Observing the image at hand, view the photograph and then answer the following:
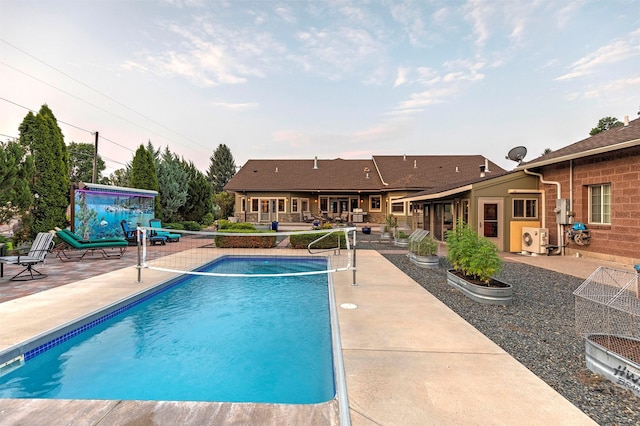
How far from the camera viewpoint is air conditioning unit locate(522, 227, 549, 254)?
11758 millimetres

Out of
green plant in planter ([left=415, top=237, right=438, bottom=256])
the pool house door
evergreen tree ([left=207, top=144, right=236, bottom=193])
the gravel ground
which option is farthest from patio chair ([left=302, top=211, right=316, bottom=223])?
evergreen tree ([left=207, top=144, right=236, bottom=193])

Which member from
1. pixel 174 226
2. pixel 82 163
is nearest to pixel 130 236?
pixel 174 226

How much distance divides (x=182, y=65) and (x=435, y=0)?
44.9 ft

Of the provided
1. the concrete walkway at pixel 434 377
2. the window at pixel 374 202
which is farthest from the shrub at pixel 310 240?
the window at pixel 374 202

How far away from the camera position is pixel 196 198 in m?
25.2

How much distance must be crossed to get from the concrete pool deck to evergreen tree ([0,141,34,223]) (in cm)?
773

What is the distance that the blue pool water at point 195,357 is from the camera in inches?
140

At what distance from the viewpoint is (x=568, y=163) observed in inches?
450

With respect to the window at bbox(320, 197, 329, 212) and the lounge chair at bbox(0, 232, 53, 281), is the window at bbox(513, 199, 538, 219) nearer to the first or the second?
the lounge chair at bbox(0, 232, 53, 281)

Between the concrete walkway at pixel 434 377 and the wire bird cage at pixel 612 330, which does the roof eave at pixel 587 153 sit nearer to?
the wire bird cage at pixel 612 330

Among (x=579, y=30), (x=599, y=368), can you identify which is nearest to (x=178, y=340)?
(x=599, y=368)

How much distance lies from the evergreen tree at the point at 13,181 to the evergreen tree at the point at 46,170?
1439mm

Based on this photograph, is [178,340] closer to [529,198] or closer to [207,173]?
[529,198]

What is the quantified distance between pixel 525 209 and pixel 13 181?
65.0 ft
